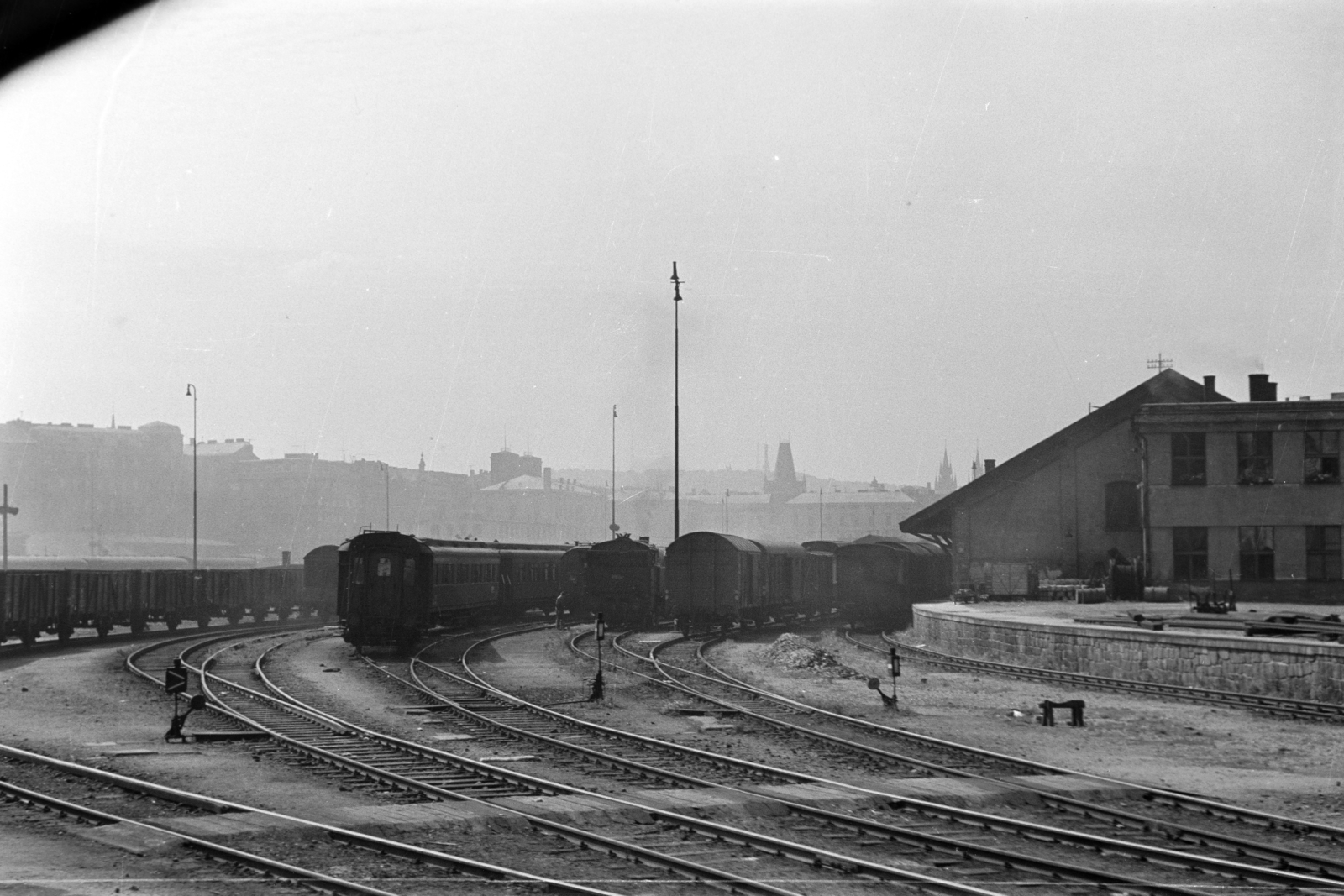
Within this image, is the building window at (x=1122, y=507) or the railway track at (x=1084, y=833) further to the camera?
the building window at (x=1122, y=507)

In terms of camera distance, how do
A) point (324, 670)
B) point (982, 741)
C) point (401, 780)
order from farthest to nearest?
point (324, 670) → point (982, 741) → point (401, 780)

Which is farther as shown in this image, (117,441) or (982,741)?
(117,441)

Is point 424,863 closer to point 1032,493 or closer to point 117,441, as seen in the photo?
point 1032,493

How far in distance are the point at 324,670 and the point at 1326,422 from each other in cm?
2832

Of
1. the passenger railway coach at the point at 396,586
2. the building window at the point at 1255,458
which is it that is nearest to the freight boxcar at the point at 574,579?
the passenger railway coach at the point at 396,586

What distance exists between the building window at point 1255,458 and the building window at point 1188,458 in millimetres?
1030

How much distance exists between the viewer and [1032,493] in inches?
1855

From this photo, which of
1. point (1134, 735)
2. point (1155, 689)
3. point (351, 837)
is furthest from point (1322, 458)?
point (351, 837)

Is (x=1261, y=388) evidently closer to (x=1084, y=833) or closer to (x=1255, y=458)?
(x=1255, y=458)

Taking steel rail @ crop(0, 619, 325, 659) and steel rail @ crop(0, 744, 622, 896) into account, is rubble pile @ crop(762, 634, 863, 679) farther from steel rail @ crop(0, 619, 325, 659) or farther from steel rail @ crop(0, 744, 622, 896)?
steel rail @ crop(0, 619, 325, 659)

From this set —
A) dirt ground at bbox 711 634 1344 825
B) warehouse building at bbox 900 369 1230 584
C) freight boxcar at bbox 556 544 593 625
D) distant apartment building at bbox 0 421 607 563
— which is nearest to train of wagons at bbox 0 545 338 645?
freight boxcar at bbox 556 544 593 625

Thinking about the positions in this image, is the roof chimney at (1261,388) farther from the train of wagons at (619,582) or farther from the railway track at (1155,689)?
the railway track at (1155,689)

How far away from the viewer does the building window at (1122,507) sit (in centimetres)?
4575

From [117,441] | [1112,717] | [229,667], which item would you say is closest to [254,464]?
[117,441]
